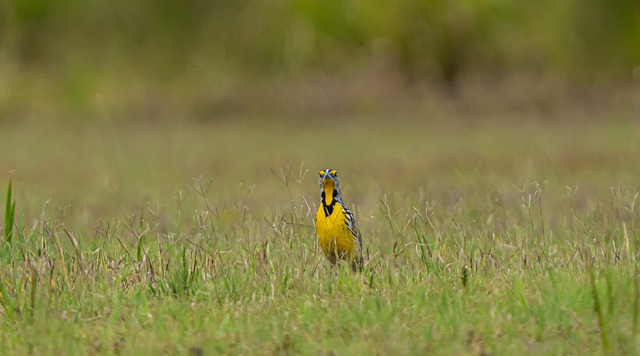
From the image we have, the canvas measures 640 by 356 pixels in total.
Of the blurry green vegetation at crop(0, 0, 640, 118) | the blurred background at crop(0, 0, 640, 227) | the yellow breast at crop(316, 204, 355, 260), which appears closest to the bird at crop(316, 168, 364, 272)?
the yellow breast at crop(316, 204, 355, 260)

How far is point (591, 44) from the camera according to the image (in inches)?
816

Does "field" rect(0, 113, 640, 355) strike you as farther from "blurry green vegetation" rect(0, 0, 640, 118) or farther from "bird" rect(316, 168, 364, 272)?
"blurry green vegetation" rect(0, 0, 640, 118)

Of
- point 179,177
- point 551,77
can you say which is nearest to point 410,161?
point 179,177

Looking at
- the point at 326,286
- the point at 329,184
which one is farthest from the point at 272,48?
the point at 326,286

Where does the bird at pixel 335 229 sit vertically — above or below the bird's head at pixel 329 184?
below

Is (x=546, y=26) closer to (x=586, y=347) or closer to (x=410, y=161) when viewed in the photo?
(x=410, y=161)

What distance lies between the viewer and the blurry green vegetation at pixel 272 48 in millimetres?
20344

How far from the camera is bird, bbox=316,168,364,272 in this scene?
6793 mm

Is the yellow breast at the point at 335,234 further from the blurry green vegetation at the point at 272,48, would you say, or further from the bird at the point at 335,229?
the blurry green vegetation at the point at 272,48

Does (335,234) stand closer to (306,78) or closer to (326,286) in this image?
(326,286)

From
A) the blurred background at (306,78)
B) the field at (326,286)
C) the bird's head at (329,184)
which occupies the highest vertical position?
the blurred background at (306,78)

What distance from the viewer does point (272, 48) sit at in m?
21.2

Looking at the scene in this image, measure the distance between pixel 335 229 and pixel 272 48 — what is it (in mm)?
14646

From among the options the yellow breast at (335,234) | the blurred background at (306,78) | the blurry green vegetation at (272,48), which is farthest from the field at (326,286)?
the blurry green vegetation at (272,48)
